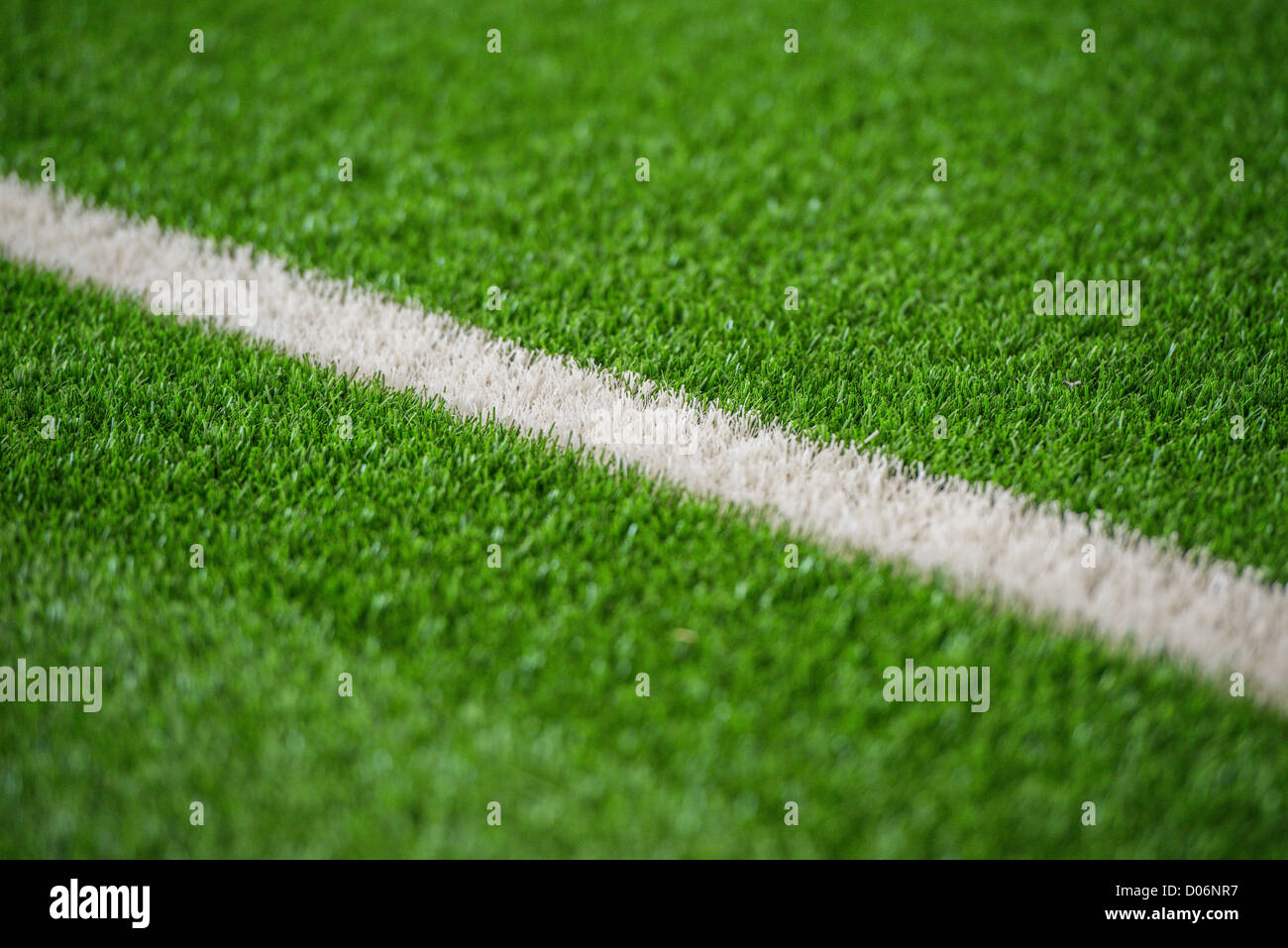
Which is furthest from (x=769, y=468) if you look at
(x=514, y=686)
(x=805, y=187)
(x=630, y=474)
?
(x=805, y=187)

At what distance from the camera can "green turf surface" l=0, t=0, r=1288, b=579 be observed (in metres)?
2.59

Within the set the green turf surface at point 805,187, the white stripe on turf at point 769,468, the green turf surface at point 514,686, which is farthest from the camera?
the green turf surface at point 805,187

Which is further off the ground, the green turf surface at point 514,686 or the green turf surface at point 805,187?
the green turf surface at point 805,187

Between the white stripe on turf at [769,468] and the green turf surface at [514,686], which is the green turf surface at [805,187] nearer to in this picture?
the white stripe on turf at [769,468]

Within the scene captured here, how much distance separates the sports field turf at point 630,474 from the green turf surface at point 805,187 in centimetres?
2

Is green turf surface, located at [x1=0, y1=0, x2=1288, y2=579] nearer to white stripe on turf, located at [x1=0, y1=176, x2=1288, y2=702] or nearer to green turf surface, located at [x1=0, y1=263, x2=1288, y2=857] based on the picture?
white stripe on turf, located at [x1=0, y1=176, x2=1288, y2=702]

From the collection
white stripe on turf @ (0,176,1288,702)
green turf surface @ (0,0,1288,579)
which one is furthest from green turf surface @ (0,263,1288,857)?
green turf surface @ (0,0,1288,579)

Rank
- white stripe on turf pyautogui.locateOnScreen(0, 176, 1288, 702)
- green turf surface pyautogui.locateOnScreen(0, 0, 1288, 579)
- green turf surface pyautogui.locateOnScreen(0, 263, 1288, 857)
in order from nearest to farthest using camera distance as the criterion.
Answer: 1. green turf surface pyautogui.locateOnScreen(0, 263, 1288, 857)
2. white stripe on turf pyautogui.locateOnScreen(0, 176, 1288, 702)
3. green turf surface pyautogui.locateOnScreen(0, 0, 1288, 579)

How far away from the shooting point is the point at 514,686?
180 cm

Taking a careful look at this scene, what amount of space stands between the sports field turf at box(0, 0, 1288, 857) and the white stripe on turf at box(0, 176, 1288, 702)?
0.28 ft

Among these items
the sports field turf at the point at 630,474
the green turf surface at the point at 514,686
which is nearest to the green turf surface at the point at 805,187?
the sports field turf at the point at 630,474

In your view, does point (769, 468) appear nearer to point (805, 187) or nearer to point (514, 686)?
point (514, 686)

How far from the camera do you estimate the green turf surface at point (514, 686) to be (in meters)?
1.60
